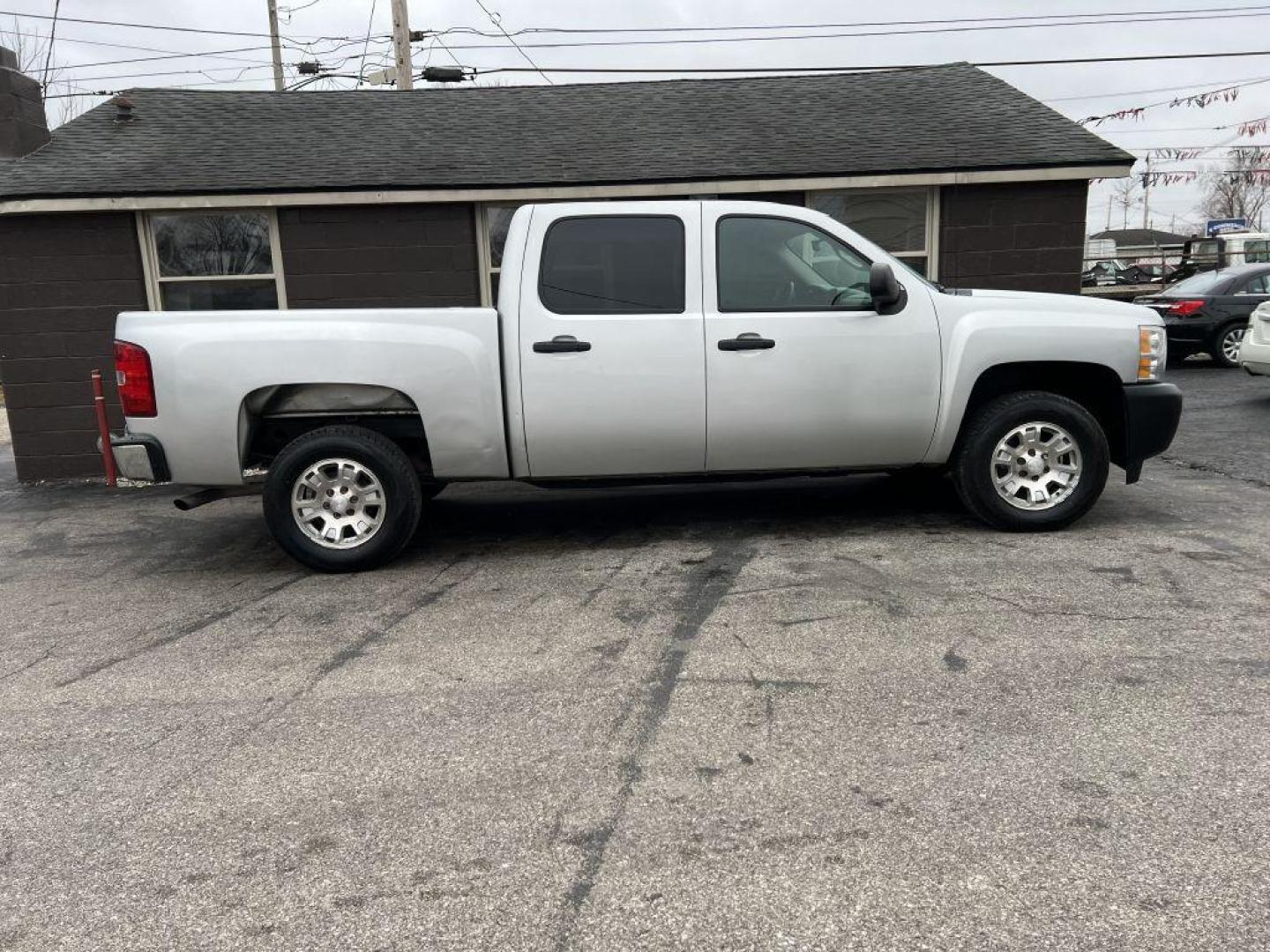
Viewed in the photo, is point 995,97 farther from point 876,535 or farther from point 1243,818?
point 1243,818

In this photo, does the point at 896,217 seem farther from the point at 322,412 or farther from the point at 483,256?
the point at 322,412

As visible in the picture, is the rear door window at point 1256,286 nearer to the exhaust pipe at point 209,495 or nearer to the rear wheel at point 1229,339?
the rear wheel at point 1229,339

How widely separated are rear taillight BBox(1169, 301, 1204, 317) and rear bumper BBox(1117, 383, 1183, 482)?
10377 millimetres

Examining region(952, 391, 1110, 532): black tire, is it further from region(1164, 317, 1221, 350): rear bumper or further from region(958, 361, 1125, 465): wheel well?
region(1164, 317, 1221, 350): rear bumper

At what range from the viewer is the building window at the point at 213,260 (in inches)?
383

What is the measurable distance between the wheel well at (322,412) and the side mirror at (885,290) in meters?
2.69

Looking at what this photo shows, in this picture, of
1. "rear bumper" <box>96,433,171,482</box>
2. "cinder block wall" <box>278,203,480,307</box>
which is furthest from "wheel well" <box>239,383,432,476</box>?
"cinder block wall" <box>278,203,480,307</box>

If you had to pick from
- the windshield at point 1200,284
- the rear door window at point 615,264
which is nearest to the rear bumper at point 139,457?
the rear door window at point 615,264

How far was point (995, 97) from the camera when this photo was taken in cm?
1162

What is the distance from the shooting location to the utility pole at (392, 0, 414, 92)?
1805 centimetres

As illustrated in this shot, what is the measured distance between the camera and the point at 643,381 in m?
5.58

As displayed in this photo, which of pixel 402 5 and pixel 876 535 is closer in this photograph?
pixel 876 535

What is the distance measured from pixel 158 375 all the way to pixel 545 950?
422 cm

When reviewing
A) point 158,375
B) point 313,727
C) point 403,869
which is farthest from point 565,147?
point 403,869
